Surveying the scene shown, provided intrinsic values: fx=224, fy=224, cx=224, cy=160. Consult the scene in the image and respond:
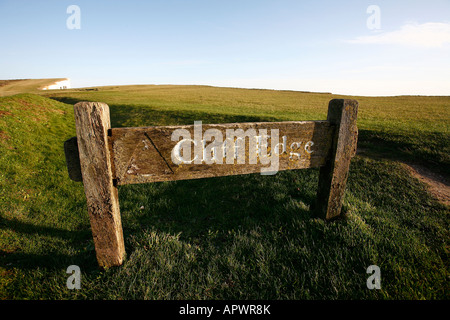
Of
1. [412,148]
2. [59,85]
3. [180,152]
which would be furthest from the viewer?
[59,85]

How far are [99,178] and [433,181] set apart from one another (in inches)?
235

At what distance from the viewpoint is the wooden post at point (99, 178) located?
205 centimetres

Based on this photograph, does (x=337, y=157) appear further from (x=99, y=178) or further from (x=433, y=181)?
(x=433, y=181)

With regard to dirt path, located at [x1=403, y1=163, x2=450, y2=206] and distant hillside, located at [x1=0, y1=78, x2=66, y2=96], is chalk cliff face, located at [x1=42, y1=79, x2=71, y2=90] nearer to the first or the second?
distant hillside, located at [x1=0, y1=78, x2=66, y2=96]

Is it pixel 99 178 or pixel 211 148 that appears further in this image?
pixel 211 148

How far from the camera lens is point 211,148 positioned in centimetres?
246

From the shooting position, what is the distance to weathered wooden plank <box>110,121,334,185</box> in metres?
2.26

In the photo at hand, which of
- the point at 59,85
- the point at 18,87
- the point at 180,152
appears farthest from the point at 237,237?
the point at 59,85

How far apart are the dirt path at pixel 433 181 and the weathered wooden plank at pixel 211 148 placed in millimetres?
2824

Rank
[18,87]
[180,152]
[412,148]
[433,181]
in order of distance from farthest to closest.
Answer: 1. [18,87]
2. [412,148]
3. [433,181]
4. [180,152]

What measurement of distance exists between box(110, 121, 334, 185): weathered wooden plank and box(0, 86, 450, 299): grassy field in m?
0.96

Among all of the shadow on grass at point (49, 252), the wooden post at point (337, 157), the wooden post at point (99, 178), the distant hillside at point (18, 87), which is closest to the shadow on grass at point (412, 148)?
the wooden post at point (337, 157)

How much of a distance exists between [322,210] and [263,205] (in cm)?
106
